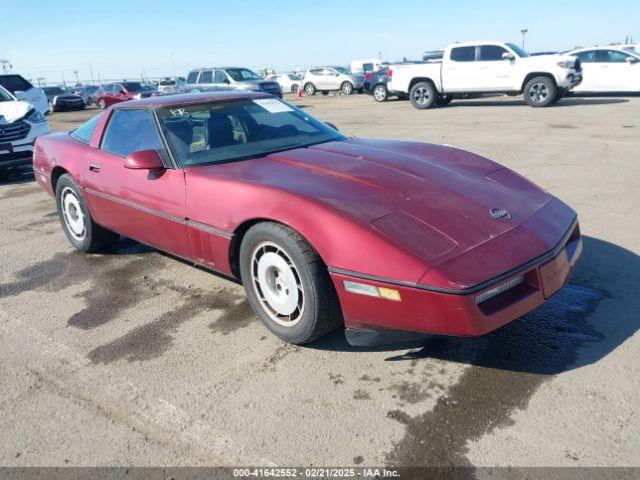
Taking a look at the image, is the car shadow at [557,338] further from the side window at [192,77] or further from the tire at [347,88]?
the tire at [347,88]

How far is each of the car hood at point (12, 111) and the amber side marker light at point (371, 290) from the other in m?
7.76

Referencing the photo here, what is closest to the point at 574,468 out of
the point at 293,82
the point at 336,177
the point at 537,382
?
the point at 537,382

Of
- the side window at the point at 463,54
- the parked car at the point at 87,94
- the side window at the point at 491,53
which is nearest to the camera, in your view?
the side window at the point at 491,53

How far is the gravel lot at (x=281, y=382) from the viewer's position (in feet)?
7.39

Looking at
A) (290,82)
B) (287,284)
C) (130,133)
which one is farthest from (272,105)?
(290,82)

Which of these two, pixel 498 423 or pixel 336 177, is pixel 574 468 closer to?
pixel 498 423

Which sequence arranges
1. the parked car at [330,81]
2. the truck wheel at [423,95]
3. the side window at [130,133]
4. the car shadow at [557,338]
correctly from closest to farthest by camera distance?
the car shadow at [557,338] → the side window at [130,133] → the truck wheel at [423,95] → the parked car at [330,81]

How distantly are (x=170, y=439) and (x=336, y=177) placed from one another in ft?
5.31

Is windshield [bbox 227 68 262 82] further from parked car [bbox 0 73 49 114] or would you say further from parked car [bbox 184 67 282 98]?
parked car [bbox 0 73 49 114]

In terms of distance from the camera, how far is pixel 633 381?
2537mm

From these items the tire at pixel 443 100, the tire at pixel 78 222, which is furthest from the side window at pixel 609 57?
the tire at pixel 78 222

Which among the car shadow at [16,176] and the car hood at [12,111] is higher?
the car hood at [12,111]

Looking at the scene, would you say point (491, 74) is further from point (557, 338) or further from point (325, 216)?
point (325, 216)

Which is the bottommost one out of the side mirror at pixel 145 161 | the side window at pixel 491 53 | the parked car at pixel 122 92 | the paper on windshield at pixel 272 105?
the parked car at pixel 122 92
